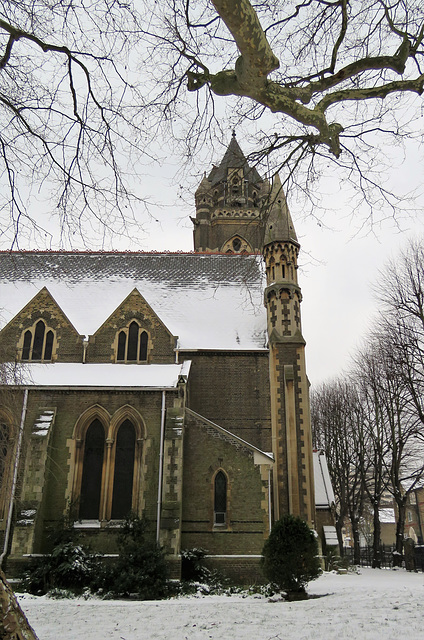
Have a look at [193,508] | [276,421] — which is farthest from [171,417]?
[276,421]

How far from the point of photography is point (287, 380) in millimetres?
22141

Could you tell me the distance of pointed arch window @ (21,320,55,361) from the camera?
2300 centimetres

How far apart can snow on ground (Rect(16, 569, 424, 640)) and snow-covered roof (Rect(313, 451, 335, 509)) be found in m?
13.8

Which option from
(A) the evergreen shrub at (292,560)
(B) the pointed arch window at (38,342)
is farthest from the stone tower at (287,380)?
(B) the pointed arch window at (38,342)

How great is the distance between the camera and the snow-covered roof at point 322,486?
2606cm

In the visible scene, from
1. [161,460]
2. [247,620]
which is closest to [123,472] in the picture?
[161,460]

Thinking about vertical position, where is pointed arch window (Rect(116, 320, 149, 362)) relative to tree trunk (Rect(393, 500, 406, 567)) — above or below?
above

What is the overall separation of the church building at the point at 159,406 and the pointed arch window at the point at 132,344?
0.06 metres

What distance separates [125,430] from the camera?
19969 mm

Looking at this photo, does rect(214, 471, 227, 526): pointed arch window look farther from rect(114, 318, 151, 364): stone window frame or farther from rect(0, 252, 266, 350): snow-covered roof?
rect(114, 318, 151, 364): stone window frame

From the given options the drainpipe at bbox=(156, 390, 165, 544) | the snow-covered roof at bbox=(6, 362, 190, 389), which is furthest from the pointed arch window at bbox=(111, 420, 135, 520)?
the snow-covered roof at bbox=(6, 362, 190, 389)

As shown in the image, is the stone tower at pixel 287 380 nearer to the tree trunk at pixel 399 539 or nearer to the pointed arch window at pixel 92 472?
the pointed arch window at pixel 92 472

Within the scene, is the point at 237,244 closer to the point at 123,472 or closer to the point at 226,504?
the point at 123,472

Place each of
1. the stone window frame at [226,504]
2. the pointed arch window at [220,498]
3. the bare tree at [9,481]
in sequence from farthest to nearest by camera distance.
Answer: the pointed arch window at [220,498] → the stone window frame at [226,504] → the bare tree at [9,481]
